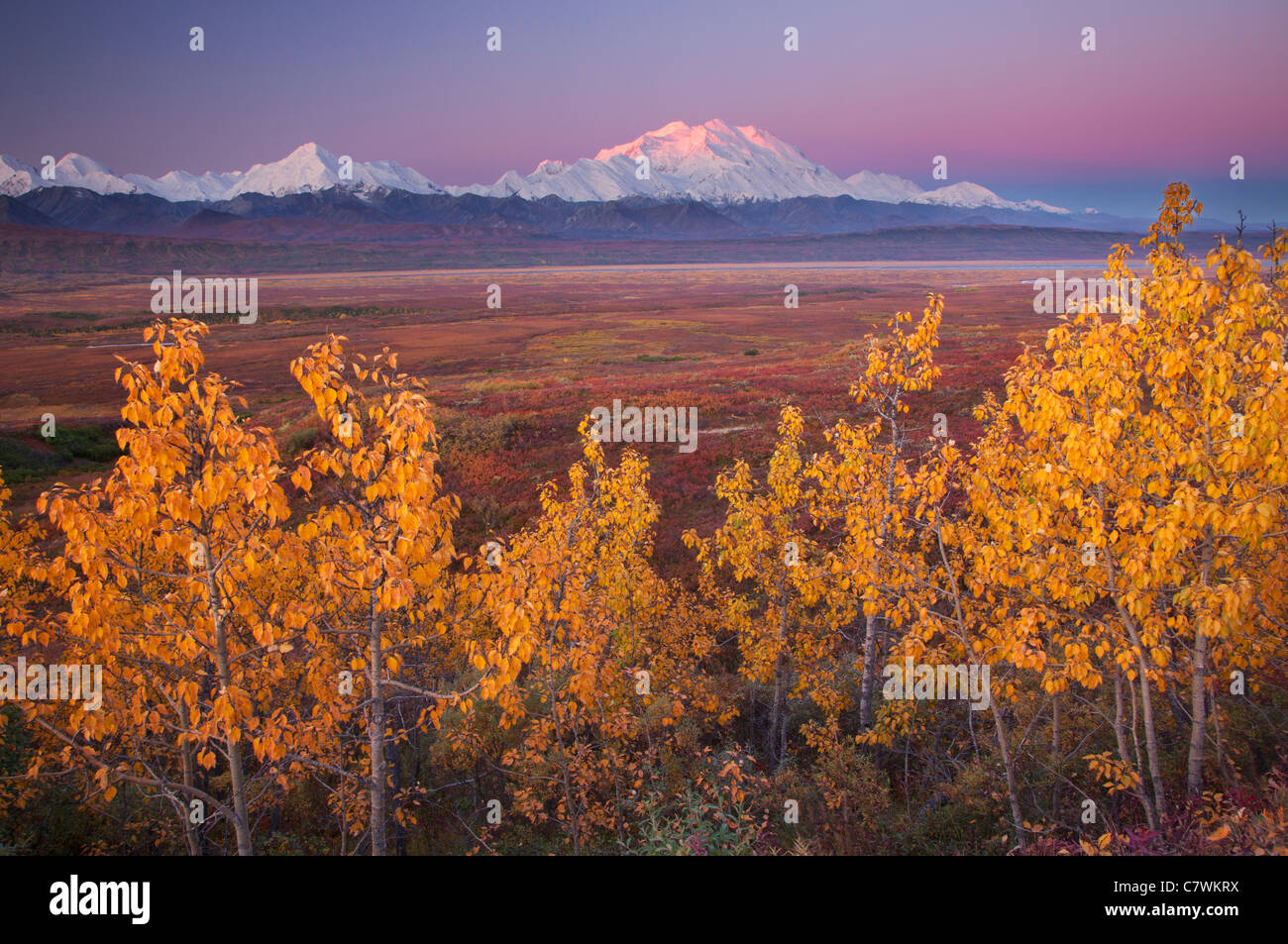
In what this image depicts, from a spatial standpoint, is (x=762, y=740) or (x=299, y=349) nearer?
(x=762, y=740)

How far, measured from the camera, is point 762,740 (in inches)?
483

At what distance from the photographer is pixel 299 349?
72438 millimetres

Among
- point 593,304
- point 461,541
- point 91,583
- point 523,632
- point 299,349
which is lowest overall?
point 461,541

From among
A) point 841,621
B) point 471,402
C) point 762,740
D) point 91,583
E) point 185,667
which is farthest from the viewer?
point 471,402

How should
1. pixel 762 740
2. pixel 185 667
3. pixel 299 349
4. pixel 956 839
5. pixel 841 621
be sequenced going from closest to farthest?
pixel 185 667 → pixel 956 839 → pixel 841 621 → pixel 762 740 → pixel 299 349

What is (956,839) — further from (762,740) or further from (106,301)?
(106,301)

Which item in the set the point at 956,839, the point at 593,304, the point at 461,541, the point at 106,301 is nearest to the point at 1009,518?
the point at 956,839

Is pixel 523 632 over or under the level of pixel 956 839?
over
